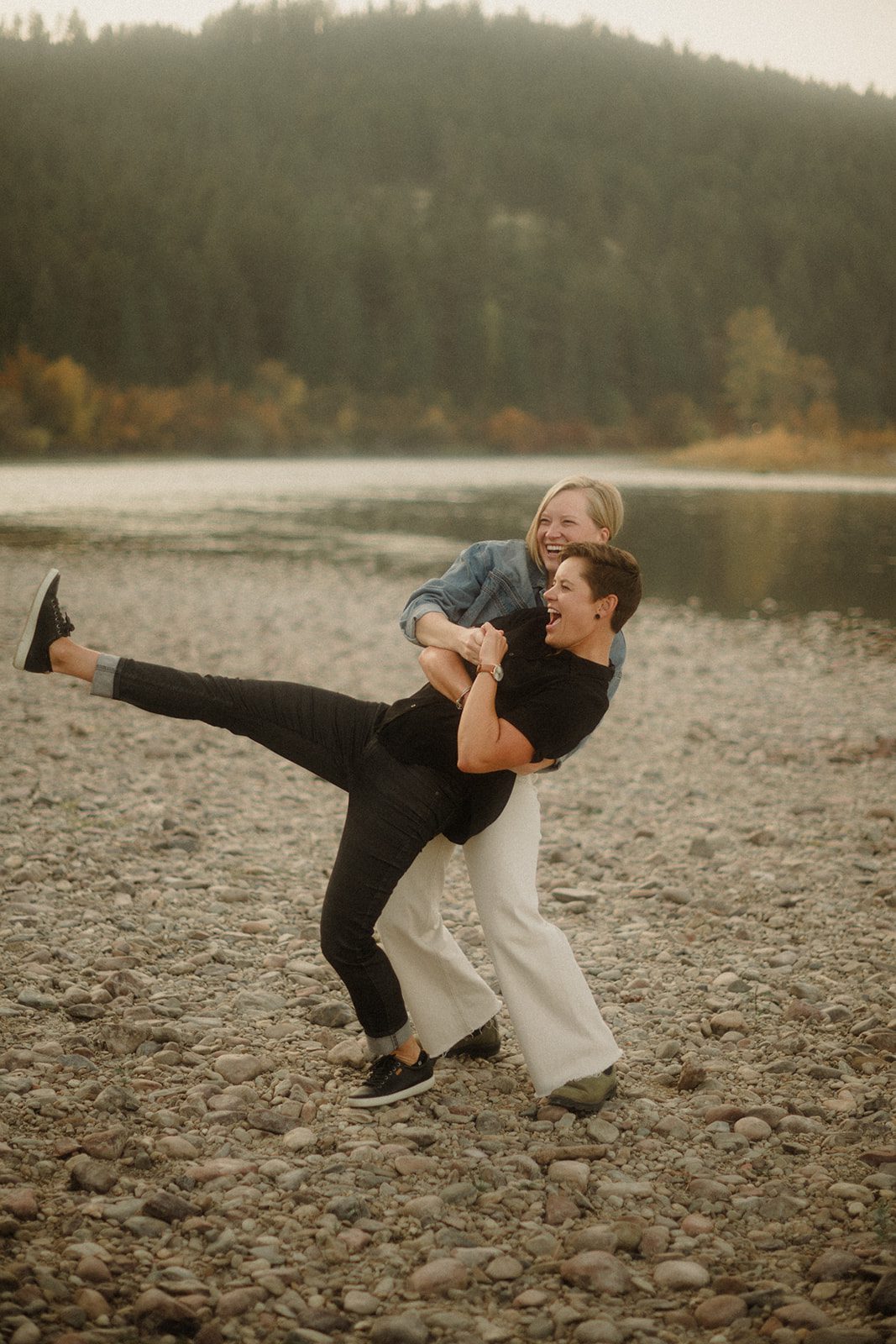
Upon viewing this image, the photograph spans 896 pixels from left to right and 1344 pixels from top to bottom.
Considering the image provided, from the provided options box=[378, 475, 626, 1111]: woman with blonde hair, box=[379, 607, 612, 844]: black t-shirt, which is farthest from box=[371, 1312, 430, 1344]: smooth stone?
box=[379, 607, 612, 844]: black t-shirt

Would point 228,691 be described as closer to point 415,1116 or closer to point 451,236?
point 415,1116

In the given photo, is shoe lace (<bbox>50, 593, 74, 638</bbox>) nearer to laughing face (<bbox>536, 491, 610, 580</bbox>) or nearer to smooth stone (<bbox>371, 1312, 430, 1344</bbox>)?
laughing face (<bbox>536, 491, 610, 580</bbox>)

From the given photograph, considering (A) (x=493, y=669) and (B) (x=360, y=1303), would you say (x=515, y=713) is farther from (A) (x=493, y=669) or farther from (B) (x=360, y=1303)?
(B) (x=360, y=1303)

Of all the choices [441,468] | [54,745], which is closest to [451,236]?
[441,468]

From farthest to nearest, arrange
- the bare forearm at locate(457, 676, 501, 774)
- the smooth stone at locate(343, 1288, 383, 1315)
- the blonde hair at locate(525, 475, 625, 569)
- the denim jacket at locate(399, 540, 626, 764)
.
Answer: the denim jacket at locate(399, 540, 626, 764) < the blonde hair at locate(525, 475, 625, 569) < the bare forearm at locate(457, 676, 501, 774) < the smooth stone at locate(343, 1288, 383, 1315)

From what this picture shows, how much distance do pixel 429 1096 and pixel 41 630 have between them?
2164 mm

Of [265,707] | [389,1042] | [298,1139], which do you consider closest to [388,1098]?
[389,1042]

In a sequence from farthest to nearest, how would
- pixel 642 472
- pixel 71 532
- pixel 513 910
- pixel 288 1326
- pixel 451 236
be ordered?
1. pixel 451 236
2. pixel 642 472
3. pixel 71 532
4. pixel 513 910
5. pixel 288 1326

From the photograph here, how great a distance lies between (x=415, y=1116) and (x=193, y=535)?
29.9 meters

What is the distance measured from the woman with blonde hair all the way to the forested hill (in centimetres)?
9638

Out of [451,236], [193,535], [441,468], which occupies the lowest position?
[193,535]

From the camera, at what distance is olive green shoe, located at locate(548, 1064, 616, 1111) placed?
14.2ft

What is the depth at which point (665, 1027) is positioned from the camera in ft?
17.0

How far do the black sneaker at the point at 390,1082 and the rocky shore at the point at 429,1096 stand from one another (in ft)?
0.18
